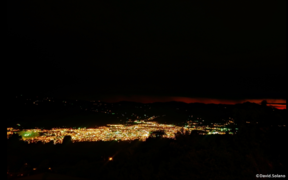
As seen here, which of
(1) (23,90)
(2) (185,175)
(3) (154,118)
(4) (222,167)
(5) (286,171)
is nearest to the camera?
(5) (286,171)

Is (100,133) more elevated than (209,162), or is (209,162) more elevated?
(209,162)

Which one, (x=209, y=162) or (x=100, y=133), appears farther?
(x=100, y=133)

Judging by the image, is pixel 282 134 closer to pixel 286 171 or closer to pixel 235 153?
pixel 286 171

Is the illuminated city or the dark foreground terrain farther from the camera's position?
the illuminated city

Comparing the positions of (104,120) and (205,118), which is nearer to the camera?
(205,118)

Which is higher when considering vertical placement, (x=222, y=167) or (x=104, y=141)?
(x=222, y=167)

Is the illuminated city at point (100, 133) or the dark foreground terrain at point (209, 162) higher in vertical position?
the dark foreground terrain at point (209, 162)

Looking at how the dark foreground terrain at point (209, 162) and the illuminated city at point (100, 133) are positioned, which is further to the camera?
the illuminated city at point (100, 133)

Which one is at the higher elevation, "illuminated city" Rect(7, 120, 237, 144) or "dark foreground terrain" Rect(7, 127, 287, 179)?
"dark foreground terrain" Rect(7, 127, 287, 179)

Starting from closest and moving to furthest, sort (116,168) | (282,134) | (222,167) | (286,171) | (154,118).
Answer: (286,171) < (282,134) < (222,167) < (116,168) < (154,118)

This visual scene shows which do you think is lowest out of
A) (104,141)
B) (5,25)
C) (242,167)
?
(104,141)

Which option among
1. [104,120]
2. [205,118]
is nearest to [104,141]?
[104,120]
